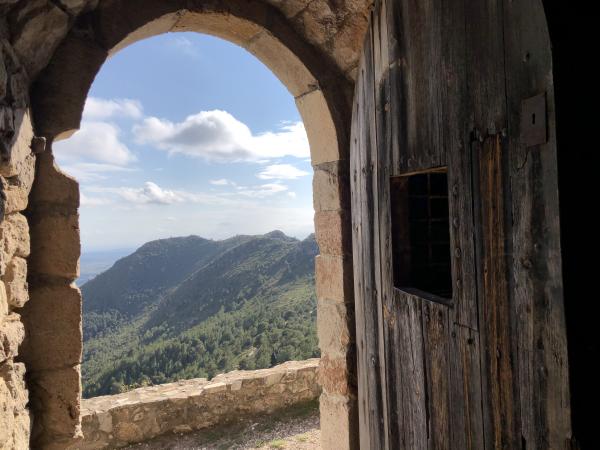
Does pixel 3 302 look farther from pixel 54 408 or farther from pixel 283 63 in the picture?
pixel 283 63

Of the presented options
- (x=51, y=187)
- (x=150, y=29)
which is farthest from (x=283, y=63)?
(x=51, y=187)

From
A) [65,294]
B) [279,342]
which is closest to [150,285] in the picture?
[279,342]

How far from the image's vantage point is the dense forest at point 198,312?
42.2 ft

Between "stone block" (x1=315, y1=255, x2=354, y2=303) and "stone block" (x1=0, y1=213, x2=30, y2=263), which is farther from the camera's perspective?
"stone block" (x1=315, y1=255, x2=354, y2=303)

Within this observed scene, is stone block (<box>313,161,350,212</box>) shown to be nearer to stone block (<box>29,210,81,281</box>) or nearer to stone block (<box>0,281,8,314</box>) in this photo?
stone block (<box>29,210,81,281</box>)

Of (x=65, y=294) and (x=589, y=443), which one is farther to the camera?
(x=65, y=294)

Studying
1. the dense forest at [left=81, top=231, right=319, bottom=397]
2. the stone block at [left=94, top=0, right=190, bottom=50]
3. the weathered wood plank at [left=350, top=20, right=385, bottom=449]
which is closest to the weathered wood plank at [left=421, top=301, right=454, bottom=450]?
the weathered wood plank at [left=350, top=20, right=385, bottom=449]

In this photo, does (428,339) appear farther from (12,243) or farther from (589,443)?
(12,243)

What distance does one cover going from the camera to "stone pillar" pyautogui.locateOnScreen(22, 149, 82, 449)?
173 centimetres

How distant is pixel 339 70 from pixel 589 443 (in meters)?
2.18

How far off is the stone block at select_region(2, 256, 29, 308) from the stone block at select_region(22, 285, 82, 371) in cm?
11

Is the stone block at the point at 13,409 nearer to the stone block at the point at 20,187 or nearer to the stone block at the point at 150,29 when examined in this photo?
Answer: the stone block at the point at 20,187

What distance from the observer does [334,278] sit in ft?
8.29

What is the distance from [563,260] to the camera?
780 mm
